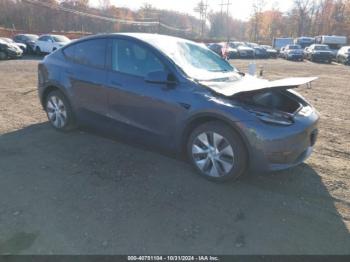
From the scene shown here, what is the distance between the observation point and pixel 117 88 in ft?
14.5

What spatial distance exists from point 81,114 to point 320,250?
3.80 metres

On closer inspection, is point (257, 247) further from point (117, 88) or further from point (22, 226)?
point (117, 88)

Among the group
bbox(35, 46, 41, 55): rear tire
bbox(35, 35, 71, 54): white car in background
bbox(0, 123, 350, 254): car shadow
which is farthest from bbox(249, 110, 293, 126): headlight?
bbox(35, 46, 41, 55): rear tire

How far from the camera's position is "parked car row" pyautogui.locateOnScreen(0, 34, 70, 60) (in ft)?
69.2

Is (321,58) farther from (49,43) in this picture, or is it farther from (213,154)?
(213,154)

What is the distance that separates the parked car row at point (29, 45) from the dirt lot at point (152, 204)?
18.8 m

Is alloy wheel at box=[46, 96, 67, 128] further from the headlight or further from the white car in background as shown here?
the white car in background

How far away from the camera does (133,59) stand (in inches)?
173

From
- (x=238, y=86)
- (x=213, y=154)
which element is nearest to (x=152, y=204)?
(x=213, y=154)

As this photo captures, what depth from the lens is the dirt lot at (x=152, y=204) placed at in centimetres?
278

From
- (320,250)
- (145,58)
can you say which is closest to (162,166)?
(145,58)

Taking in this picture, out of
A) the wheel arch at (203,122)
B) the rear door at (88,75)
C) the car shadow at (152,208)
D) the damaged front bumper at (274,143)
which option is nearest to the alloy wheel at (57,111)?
the rear door at (88,75)

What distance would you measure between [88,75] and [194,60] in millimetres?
1620

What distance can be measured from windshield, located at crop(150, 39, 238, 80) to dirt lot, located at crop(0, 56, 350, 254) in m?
1.26
